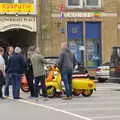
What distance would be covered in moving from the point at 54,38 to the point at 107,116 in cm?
2359

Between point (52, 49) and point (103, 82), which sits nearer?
point (103, 82)

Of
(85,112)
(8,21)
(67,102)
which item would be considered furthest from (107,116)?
(8,21)

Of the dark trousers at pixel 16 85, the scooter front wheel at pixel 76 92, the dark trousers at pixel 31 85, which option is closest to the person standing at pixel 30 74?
the dark trousers at pixel 31 85

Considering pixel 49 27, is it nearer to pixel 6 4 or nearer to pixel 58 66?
pixel 6 4

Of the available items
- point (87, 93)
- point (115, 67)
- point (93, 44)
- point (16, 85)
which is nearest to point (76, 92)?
point (87, 93)

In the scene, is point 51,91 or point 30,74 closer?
point 51,91

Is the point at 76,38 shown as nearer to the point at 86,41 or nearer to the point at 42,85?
the point at 86,41

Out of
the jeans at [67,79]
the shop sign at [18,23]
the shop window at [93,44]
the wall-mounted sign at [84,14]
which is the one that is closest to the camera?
the jeans at [67,79]

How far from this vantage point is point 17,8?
37375mm

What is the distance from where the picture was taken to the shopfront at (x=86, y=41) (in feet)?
127

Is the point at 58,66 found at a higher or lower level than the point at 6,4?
lower

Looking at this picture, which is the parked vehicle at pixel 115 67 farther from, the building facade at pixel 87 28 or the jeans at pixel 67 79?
the building facade at pixel 87 28

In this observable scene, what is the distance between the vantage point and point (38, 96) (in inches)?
798

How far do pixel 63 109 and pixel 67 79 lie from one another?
3.17 metres
